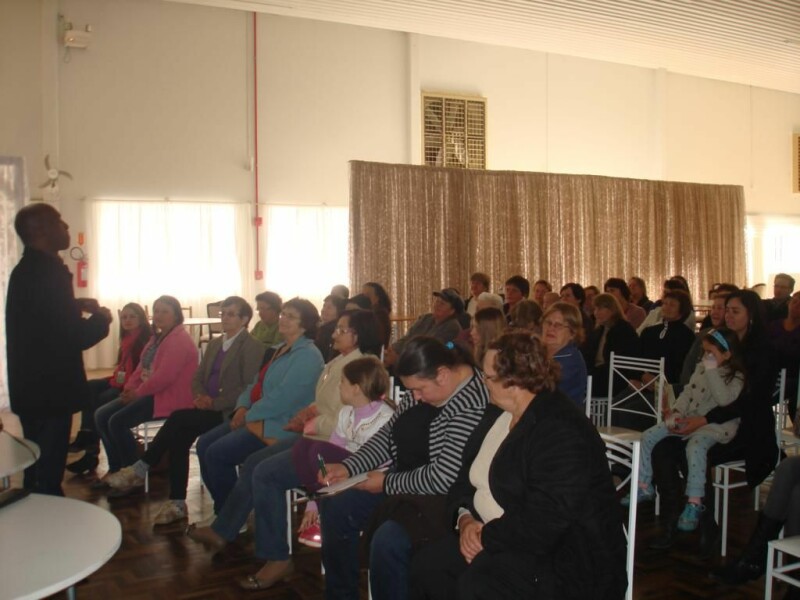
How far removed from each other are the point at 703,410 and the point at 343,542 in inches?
82.5

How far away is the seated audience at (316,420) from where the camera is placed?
153 inches

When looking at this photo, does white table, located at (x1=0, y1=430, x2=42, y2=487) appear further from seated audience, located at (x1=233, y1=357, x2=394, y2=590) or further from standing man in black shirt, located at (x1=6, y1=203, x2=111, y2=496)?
seated audience, located at (x1=233, y1=357, x2=394, y2=590)

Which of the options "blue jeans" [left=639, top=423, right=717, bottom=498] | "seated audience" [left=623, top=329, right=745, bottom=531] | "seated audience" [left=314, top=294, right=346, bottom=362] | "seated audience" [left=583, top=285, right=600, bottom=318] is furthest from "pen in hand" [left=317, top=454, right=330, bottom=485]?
"seated audience" [left=583, top=285, right=600, bottom=318]

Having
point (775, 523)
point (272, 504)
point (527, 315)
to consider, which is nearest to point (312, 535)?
point (272, 504)

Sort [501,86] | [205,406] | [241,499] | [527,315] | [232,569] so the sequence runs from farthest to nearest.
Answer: [501,86] → [527,315] → [205,406] → [241,499] → [232,569]

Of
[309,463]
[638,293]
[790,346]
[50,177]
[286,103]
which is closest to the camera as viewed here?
[309,463]

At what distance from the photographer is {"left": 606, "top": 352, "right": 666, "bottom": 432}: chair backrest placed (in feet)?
16.6

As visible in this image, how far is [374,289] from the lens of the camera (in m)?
7.04

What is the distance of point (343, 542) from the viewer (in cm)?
317

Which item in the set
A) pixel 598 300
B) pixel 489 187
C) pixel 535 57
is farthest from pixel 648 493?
pixel 535 57

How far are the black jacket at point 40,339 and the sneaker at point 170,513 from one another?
1.26 m

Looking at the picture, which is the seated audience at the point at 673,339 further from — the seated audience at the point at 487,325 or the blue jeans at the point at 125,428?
the blue jeans at the point at 125,428

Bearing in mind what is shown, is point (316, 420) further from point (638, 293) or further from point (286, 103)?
point (286, 103)

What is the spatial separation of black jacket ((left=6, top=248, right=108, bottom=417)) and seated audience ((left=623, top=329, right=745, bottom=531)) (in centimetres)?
296
